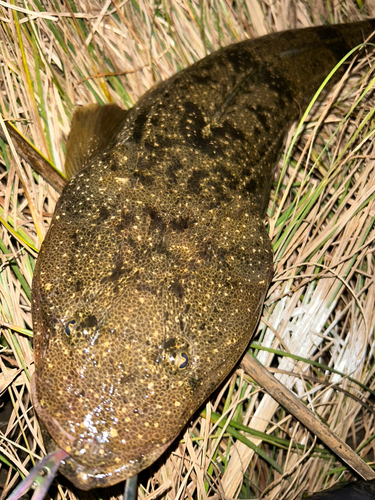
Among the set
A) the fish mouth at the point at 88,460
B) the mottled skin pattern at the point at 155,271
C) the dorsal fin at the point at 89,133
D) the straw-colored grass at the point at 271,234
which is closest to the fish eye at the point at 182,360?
the mottled skin pattern at the point at 155,271

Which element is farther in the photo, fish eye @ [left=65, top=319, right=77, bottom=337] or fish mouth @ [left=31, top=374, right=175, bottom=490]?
fish eye @ [left=65, top=319, right=77, bottom=337]

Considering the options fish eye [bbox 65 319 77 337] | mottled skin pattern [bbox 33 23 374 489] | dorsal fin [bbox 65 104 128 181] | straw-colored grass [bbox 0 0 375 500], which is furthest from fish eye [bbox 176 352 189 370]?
dorsal fin [bbox 65 104 128 181]

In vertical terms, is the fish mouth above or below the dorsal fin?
below

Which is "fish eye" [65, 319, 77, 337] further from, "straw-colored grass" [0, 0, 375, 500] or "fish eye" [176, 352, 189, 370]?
"straw-colored grass" [0, 0, 375, 500]

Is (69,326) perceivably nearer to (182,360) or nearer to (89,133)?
(182,360)

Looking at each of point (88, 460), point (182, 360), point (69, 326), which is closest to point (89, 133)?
point (69, 326)

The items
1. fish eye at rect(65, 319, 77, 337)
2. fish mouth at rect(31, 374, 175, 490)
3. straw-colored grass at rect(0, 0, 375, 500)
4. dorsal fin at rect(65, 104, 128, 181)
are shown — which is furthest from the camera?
straw-colored grass at rect(0, 0, 375, 500)

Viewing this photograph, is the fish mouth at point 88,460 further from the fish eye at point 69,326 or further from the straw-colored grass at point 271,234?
the straw-colored grass at point 271,234
